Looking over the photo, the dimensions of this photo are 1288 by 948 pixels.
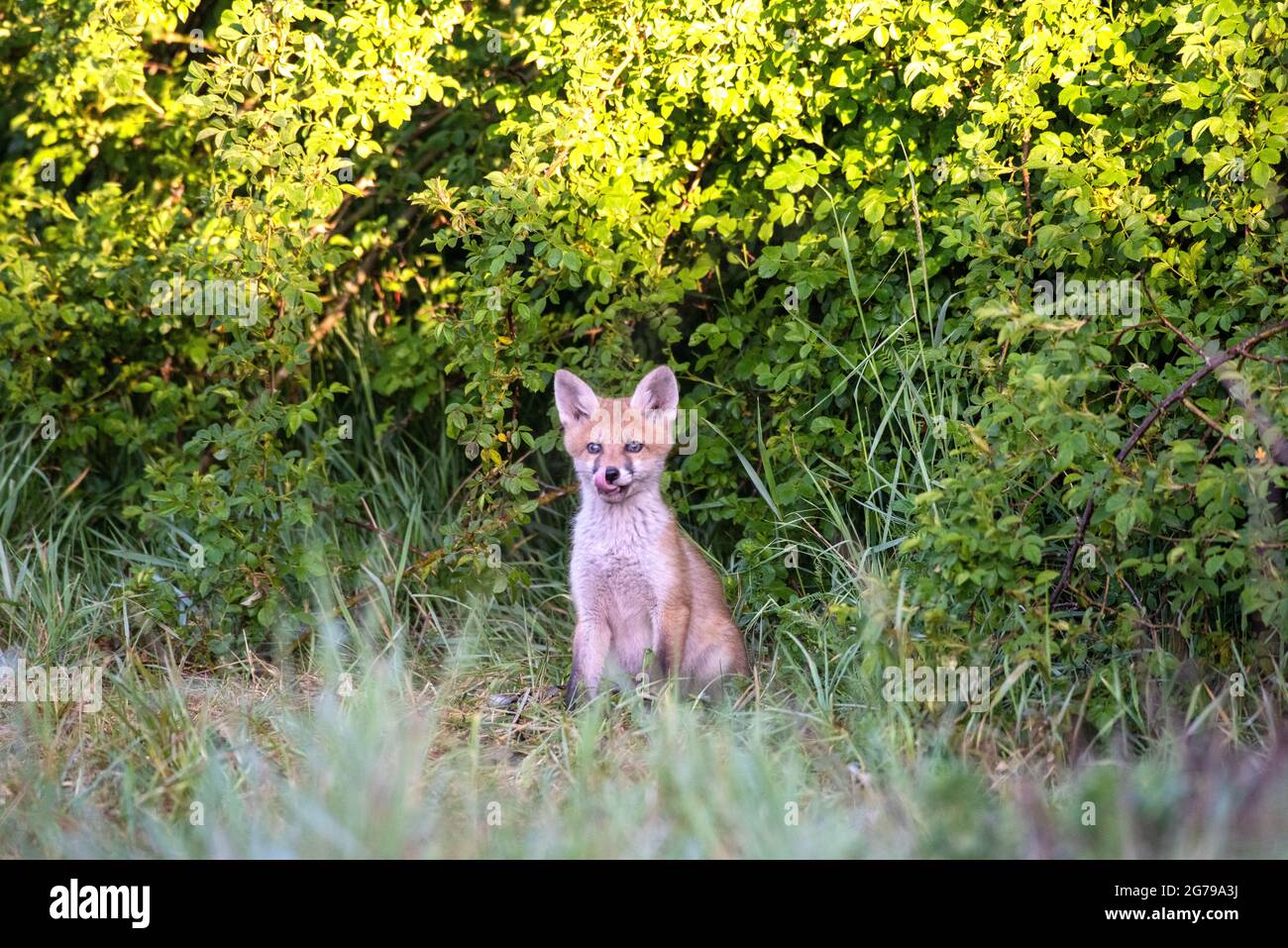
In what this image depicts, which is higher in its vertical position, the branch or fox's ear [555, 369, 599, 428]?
fox's ear [555, 369, 599, 428]

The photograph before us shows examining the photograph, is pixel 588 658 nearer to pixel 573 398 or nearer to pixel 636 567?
pixel 636 567

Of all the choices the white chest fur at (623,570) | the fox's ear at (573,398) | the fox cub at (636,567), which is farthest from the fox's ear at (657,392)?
the white chest fur at (623,570)

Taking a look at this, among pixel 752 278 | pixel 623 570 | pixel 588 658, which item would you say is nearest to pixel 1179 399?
pixel 752 278

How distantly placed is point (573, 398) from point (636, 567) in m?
0.78

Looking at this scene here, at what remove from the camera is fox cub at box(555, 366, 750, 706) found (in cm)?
488

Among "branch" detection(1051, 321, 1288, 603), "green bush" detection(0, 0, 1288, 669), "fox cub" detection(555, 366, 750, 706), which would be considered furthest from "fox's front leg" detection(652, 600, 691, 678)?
"branch" detection(1051, 321, 1288, 603)

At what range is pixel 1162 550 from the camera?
4.67 m

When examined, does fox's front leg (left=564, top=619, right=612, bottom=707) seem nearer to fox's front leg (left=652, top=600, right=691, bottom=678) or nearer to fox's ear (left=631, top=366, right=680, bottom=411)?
fox's front leg (left=652, top=600, right=691, bottom=678)

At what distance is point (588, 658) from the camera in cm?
492

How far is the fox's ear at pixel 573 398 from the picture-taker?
5.17 m
